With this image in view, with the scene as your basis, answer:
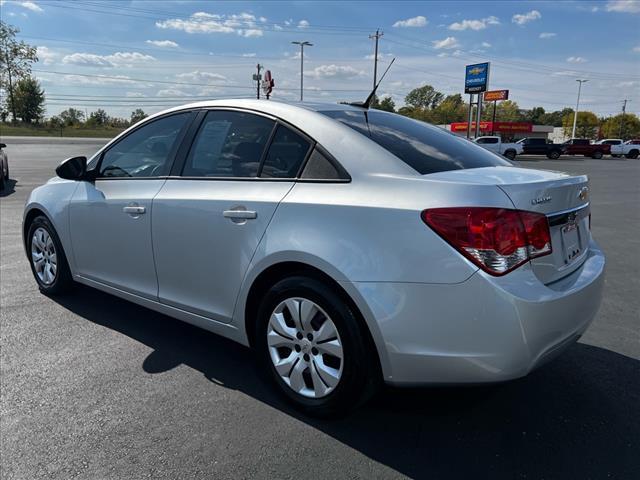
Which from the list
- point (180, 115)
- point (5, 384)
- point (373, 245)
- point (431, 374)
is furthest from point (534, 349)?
point (5, 384)

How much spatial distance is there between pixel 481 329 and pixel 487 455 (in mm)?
706

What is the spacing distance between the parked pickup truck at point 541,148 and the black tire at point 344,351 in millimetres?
44620

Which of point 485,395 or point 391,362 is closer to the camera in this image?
point 391,362

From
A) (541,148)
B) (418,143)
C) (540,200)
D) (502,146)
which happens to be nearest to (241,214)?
(418,143)

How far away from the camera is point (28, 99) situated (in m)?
71.2

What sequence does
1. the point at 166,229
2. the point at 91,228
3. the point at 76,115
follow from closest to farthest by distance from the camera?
1. the point at 166,229
2. the point at 91,228
3. the point at 76,115

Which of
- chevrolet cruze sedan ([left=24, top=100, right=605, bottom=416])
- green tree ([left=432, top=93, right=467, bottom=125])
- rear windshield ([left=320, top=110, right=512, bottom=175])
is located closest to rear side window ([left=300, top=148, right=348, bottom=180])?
chevrolet cruze sedan ([left=24, top=100, right=605, bottom=416])

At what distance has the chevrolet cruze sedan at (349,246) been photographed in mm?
2172

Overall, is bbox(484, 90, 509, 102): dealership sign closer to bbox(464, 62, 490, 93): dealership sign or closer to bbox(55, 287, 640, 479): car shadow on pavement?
bbox(464, 62, 490, 93): dealership sign

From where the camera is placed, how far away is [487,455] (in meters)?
2.39

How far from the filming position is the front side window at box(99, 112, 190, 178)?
136 inches

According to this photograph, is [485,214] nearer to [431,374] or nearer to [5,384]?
[431,374]

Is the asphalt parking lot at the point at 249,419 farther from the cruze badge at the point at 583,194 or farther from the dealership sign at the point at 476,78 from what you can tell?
the dealership sign at the point at 476,78

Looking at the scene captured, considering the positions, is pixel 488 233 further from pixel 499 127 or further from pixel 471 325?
pixel 499 127
